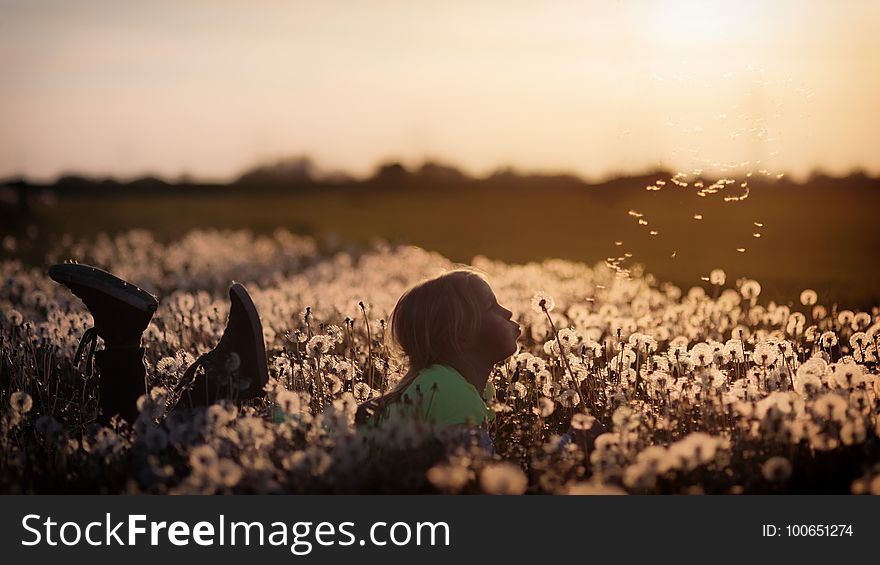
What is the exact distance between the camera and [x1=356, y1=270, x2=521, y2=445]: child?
5.72 metres

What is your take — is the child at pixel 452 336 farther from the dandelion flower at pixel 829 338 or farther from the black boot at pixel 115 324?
the dandelion flower at pixel 829 338

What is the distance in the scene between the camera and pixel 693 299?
10.3 m

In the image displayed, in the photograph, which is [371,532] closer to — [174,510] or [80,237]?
[174,510]

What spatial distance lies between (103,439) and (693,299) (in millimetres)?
6657

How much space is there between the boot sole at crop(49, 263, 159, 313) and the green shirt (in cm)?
158

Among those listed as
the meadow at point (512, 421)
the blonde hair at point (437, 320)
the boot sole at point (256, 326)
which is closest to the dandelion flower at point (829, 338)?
the meadow at point (512, 421)

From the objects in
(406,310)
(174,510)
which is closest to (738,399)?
(406,310)

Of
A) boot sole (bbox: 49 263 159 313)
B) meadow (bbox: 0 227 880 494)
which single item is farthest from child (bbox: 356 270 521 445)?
boot sole (bbox: 49 263 159 313)

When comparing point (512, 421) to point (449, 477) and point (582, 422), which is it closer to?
point (582, 422)

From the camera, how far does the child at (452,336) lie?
5.72m

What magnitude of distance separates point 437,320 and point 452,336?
Answer: 120 millimetres

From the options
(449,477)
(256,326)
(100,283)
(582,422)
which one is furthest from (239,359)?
(449,477)

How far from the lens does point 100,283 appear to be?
238 inches

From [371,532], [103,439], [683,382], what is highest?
[683,382]
